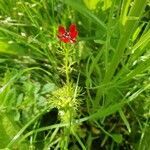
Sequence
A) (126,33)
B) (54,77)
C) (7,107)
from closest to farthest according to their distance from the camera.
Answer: (126,33) < (7,107) < (54,77)

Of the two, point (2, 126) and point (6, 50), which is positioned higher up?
point (6, 50)

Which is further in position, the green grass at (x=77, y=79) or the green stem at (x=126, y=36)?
the green grass at (x=77, y=79)

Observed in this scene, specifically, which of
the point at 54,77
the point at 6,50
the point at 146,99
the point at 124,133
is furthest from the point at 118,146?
the point at 6,50

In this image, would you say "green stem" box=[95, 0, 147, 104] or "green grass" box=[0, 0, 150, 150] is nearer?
"green stem" box=[95, 0, 147, 104]

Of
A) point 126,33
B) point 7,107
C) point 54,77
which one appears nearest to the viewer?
point 126,33

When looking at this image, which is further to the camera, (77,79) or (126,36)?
(77,79)

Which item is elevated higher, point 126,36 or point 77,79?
point 126,36

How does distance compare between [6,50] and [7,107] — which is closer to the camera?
[7,107]

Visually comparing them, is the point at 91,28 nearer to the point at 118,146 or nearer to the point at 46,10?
the point at 46,10
